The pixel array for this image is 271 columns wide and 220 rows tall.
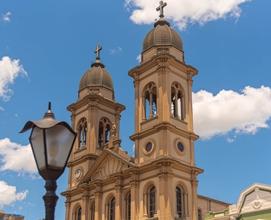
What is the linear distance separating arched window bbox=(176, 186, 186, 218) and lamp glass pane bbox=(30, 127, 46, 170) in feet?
109

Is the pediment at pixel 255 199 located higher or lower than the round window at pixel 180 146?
lower

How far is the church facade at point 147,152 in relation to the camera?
40312mm

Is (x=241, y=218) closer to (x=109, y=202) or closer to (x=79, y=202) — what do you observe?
(x=109, y=202)

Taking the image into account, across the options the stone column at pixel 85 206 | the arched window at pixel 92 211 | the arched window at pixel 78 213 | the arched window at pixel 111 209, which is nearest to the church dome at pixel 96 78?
the stone column at pixel 85 206

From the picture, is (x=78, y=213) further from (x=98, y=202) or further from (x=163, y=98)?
(x=163, y=98)

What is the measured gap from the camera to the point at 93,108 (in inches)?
1984

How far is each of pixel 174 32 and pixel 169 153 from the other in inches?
461

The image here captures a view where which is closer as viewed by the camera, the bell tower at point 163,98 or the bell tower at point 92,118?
the bell tower at point 163,98

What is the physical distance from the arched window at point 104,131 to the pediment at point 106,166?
159 inches

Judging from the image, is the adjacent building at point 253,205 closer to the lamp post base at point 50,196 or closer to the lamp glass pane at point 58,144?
the lamp post base at point 50,196

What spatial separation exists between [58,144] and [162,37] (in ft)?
125

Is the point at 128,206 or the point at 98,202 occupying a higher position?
the point at 98,202

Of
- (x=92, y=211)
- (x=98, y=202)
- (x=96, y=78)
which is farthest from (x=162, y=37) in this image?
(x=92, y=211)

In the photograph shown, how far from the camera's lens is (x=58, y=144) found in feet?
25.0
